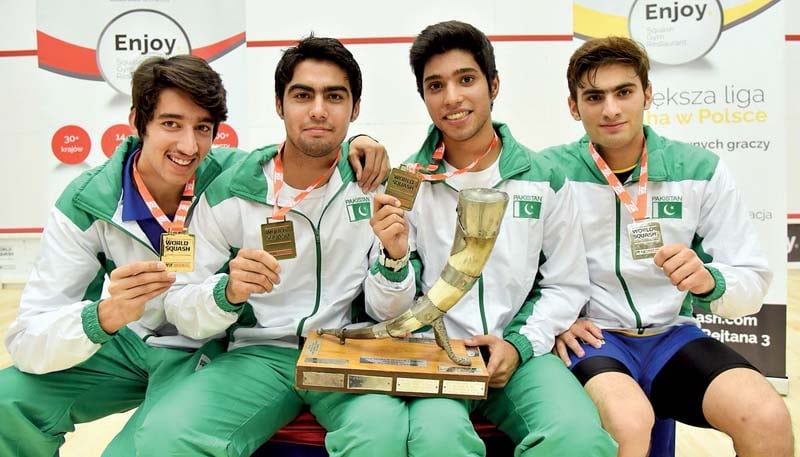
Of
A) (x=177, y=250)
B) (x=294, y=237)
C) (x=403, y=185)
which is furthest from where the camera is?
(x=294, y=237)

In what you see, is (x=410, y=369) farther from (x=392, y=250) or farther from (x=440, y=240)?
(x=440, y=240)

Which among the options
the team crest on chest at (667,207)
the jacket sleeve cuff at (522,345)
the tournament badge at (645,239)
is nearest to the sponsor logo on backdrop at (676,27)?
the team crest on chest at (667,207)

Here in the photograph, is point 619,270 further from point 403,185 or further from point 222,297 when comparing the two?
point 222,297

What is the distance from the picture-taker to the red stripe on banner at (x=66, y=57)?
413 cm

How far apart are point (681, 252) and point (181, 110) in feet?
5.82

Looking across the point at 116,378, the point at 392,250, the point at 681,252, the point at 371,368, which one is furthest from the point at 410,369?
the point at 116,378

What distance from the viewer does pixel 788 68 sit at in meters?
5.20

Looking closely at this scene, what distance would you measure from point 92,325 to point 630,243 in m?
Answer: 1.79

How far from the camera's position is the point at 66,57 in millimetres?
4156

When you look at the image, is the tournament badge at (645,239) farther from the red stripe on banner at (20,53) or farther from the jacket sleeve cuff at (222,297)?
the red stripe on banner at (20,53)

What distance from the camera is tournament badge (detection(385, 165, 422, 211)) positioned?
74.2 inches

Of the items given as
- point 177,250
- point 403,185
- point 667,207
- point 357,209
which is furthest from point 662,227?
point 177,250

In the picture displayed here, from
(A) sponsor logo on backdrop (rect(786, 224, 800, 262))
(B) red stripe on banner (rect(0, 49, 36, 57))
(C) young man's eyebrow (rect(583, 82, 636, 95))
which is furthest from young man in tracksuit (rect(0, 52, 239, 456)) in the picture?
(A) sponsor logo on backdrop (rect(786, 224, 800, 262))

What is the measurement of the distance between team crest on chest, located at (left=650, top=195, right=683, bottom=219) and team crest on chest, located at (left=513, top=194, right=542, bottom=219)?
45 centimetres
